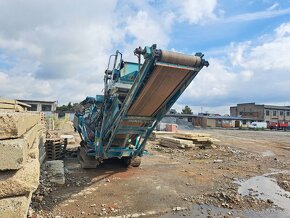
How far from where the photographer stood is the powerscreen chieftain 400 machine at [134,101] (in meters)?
6.46

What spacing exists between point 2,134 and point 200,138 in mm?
13950

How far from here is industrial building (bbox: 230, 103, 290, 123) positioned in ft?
242

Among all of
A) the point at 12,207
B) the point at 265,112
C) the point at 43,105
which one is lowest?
the point at 12,207

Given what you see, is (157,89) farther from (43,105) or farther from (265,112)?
(265,112)

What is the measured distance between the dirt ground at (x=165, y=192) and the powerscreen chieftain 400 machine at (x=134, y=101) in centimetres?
78

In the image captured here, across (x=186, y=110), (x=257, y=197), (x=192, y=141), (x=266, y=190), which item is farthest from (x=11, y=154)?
(x=186, y=110)

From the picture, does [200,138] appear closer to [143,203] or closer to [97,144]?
[97,144]

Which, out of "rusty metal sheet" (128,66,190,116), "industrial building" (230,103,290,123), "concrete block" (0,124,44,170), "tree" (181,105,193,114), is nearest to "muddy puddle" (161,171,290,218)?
"rusty metal sheet" (128,66,190,116)

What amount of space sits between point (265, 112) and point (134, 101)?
72520 millimetres

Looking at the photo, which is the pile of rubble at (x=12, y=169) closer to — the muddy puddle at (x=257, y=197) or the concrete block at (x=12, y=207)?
the concrete block at (x=12, y=207)

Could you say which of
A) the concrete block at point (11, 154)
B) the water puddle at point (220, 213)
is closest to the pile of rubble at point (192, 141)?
the water puddle at point (220, 213)

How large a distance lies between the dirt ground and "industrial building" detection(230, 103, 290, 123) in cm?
6702

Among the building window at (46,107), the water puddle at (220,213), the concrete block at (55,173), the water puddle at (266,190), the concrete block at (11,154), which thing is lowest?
the water puddle at (220,213)

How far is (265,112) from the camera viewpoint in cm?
7338
